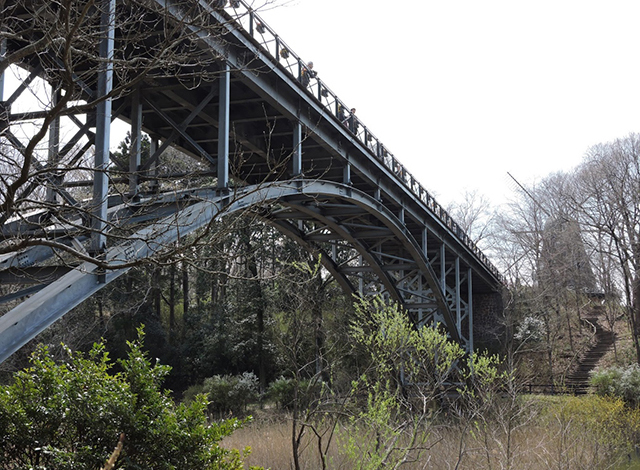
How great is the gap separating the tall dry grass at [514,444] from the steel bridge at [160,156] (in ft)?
16.1

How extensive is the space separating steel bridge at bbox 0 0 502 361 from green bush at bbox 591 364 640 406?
5306 mm

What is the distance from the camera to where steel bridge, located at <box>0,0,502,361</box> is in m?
6.03

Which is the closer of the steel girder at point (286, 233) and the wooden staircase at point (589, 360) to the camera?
the steel girder at point (286, 233)

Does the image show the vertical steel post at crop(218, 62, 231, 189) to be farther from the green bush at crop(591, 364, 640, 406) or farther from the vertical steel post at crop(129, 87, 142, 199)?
the green bush at crop(591, 364, 640, 406)

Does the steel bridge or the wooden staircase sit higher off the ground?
the steel bridge

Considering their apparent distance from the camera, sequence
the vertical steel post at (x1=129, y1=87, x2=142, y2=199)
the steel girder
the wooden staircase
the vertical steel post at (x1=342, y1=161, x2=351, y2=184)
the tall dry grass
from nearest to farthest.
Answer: the steel girder < the vertical steel post at (x1=129, y1=87, x2=142, y2=199) < the tall dry grass < the vertical steel post at (x1=342, y1=161, x2=351, y2=184) < the wooden staircase

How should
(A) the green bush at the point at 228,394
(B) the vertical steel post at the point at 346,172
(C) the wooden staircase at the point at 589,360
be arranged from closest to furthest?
(B) the vertical steel post at the point at 346,172
(A) the green bush at the point at 228,394
(C) the wooden staircase at the point at 589,360

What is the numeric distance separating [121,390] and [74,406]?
0.44m

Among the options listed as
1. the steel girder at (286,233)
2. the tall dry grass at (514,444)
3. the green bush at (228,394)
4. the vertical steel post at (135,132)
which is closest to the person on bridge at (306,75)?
the steel girder at (286,233)

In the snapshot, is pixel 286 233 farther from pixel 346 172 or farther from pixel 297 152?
pixel 297 152

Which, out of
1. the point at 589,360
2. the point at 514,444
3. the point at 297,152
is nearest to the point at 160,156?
the point at 297,152

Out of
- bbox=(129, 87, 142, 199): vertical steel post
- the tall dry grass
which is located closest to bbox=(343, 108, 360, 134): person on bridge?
bbox=(129, 87, 142, 199): vertical steel post

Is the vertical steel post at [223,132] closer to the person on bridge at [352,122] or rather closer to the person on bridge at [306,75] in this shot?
the person on bridge at [306,75]

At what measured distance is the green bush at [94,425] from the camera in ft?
19.1
